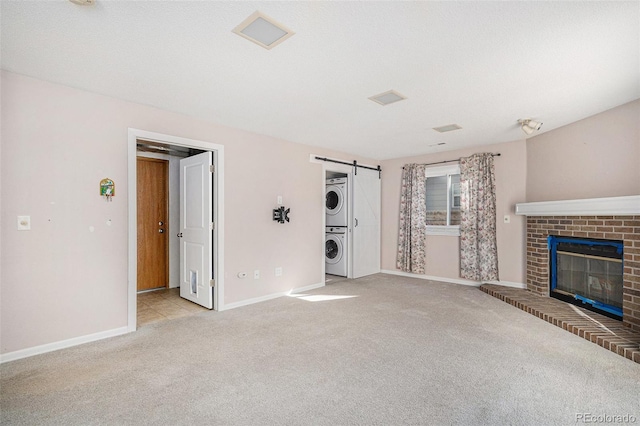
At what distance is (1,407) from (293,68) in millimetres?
2967

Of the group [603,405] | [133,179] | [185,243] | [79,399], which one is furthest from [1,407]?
[603,405]

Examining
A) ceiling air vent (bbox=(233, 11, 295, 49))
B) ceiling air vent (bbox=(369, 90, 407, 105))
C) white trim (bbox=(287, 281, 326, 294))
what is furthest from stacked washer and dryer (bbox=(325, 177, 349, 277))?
ceiling air vent (bbox=(233, 11, 295, 49))

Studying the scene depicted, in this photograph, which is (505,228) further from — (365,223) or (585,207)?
(365,223)

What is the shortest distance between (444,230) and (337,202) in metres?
2.04

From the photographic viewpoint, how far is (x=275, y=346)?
2801mm

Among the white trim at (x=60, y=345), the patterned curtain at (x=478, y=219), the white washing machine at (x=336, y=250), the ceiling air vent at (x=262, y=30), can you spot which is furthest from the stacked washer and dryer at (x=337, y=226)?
the ceiling air vent at (x=262, y=30)

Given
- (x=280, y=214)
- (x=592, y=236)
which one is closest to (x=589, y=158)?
(x=592, y=236)

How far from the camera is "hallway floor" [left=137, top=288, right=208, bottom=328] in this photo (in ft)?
11.8

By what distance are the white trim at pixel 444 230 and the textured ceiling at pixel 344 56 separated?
92.0 inches

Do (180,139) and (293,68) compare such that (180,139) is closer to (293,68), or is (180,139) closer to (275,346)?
(293,68)

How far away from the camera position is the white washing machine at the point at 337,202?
5906mm

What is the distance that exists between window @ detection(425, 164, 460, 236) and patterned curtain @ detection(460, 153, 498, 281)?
0.26 metres

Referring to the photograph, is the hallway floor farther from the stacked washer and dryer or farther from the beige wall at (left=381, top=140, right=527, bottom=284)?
the beige wall at (left=381, top=140, right=527, bottom=284)

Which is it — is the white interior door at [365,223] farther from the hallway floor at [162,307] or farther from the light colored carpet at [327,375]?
the hallway floor at [162,307]
